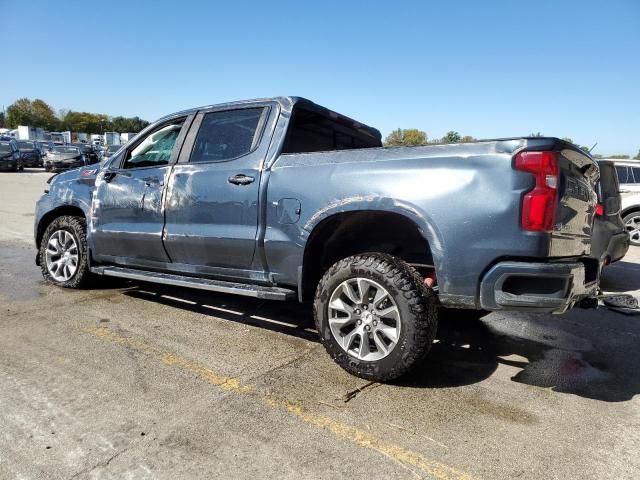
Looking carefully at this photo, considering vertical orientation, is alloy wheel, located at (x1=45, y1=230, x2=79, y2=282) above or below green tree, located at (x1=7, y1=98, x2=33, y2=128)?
below

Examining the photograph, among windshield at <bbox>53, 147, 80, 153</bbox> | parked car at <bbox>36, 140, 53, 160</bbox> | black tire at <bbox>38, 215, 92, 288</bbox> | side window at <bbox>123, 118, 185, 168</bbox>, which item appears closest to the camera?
side window at <bbox>123, 118, 185, 168</bbox>

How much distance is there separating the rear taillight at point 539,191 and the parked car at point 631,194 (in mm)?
8167

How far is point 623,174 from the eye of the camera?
381 inches

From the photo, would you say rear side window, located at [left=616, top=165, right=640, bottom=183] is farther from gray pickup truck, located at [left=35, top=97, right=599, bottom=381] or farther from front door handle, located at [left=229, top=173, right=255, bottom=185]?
front door handle, located at [left=229, top=173, right=255, bottom=185]

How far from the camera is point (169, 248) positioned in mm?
4168

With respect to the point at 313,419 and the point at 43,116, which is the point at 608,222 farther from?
the point at 43,116

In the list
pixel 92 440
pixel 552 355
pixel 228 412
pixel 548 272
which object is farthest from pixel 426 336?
pixel 92 440

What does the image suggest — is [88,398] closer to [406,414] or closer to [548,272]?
[406,414]

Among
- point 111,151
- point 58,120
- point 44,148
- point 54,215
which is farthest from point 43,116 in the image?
point 54,215

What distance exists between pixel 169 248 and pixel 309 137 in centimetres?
155

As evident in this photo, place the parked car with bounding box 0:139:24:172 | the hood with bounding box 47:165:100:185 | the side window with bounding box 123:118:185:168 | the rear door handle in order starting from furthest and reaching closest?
the parked car with bounding box 0:139:24:172
the hood with bounding box 47:165:100:185
the side window with bounding box 123:118:185:168
the rear door handle

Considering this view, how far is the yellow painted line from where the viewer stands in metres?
2.23

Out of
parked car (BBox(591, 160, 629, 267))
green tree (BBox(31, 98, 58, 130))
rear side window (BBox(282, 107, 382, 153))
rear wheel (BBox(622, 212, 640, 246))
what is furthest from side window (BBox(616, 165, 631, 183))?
green tree (BBox(31, 98, 58, 130))

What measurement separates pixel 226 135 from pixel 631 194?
8758 millimetres
